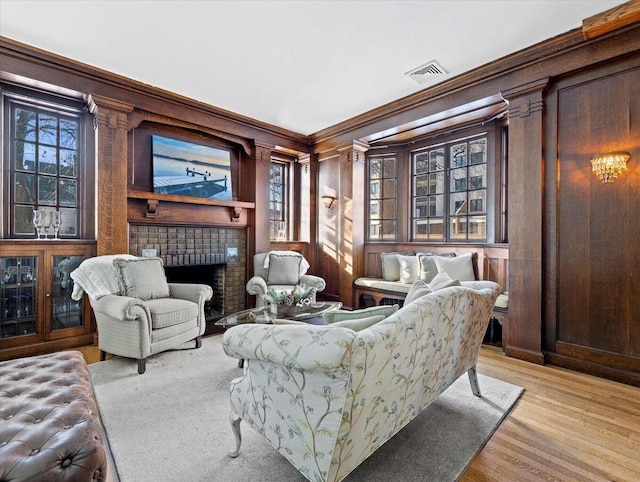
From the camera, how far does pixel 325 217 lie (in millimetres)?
5516

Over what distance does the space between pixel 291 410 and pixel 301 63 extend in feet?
10.3

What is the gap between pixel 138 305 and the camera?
2.83 m

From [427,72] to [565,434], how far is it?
10.8ft

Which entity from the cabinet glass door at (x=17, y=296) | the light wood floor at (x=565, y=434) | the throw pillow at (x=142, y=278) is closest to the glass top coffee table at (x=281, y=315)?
the throw pillow at (x=142, y=278)

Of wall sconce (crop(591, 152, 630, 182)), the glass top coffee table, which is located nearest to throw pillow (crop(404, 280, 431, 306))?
the glass top coffee table

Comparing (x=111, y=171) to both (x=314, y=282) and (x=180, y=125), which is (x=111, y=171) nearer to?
(x=180, y=125)

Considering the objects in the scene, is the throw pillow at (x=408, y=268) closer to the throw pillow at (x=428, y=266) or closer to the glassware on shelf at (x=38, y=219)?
the throw pillow at (x=428, y=266)

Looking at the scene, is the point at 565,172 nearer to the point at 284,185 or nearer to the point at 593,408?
the point at 593,408

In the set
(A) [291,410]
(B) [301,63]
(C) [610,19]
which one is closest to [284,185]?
(B) [301,63]

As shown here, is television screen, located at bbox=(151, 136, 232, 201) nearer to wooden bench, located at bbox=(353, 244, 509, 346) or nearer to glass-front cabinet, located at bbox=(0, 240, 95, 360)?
glass-front cabinet, located at bbox=(0, 240, 95, 360)

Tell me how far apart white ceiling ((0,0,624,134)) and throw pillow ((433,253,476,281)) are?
2.12 m

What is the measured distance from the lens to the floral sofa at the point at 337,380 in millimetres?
1171

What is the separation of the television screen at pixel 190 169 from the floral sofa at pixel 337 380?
329 centimetres

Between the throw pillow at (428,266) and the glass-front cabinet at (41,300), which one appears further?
the throw pillow at (428,266)
